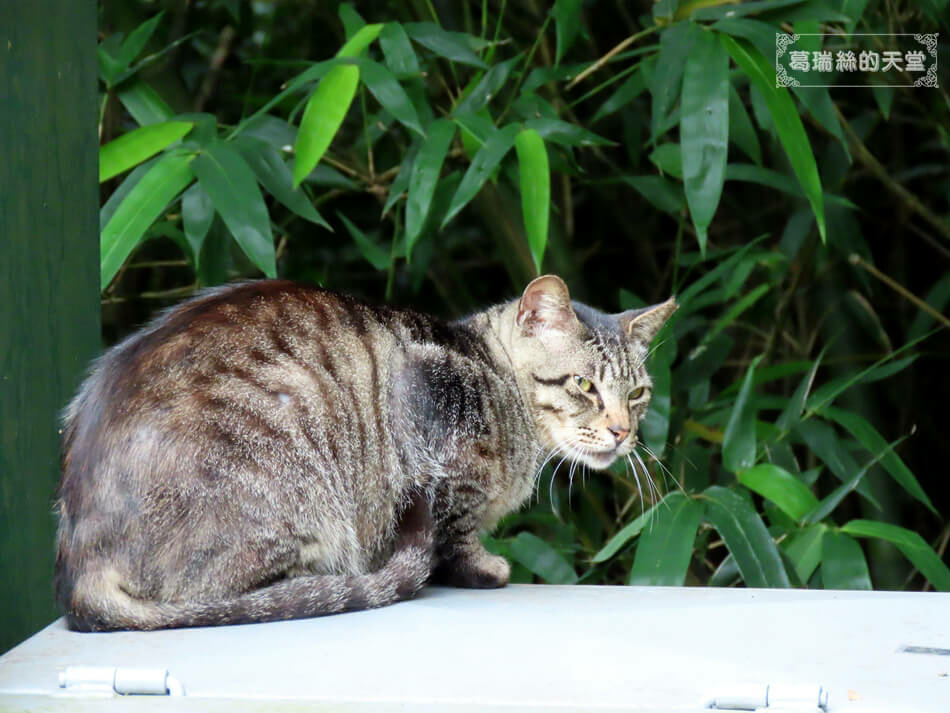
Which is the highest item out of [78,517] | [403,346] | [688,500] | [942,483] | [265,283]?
[265,283]

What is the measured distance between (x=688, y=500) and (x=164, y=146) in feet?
3.26

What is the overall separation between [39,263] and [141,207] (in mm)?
453

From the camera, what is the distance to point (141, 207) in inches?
67.2

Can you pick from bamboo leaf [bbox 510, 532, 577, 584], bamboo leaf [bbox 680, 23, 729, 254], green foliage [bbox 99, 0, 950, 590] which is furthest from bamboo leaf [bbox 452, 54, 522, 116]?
bamboo leaf [bbox 510, 532, 577, 584]

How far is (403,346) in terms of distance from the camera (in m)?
1.52

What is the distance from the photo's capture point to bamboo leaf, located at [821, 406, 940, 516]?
6.52 ft

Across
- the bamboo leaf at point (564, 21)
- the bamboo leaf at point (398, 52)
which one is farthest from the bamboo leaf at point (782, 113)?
the bamboo leaf at point (398, 52)

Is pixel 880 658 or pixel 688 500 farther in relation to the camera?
pixel 688 500

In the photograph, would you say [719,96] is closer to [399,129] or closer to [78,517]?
[399,129]

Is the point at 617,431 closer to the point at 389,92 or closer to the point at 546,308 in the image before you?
the point at 546,308

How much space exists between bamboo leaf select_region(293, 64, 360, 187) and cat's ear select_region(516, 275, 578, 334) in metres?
0.39

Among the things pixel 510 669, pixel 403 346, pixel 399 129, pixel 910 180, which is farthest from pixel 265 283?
pixel 910 180

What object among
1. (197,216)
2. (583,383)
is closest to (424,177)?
(197,216)

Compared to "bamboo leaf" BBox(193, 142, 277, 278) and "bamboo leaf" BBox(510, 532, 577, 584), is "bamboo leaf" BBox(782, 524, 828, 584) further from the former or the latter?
"bamboo leaf" BBox(193, 142, 277, 278)
